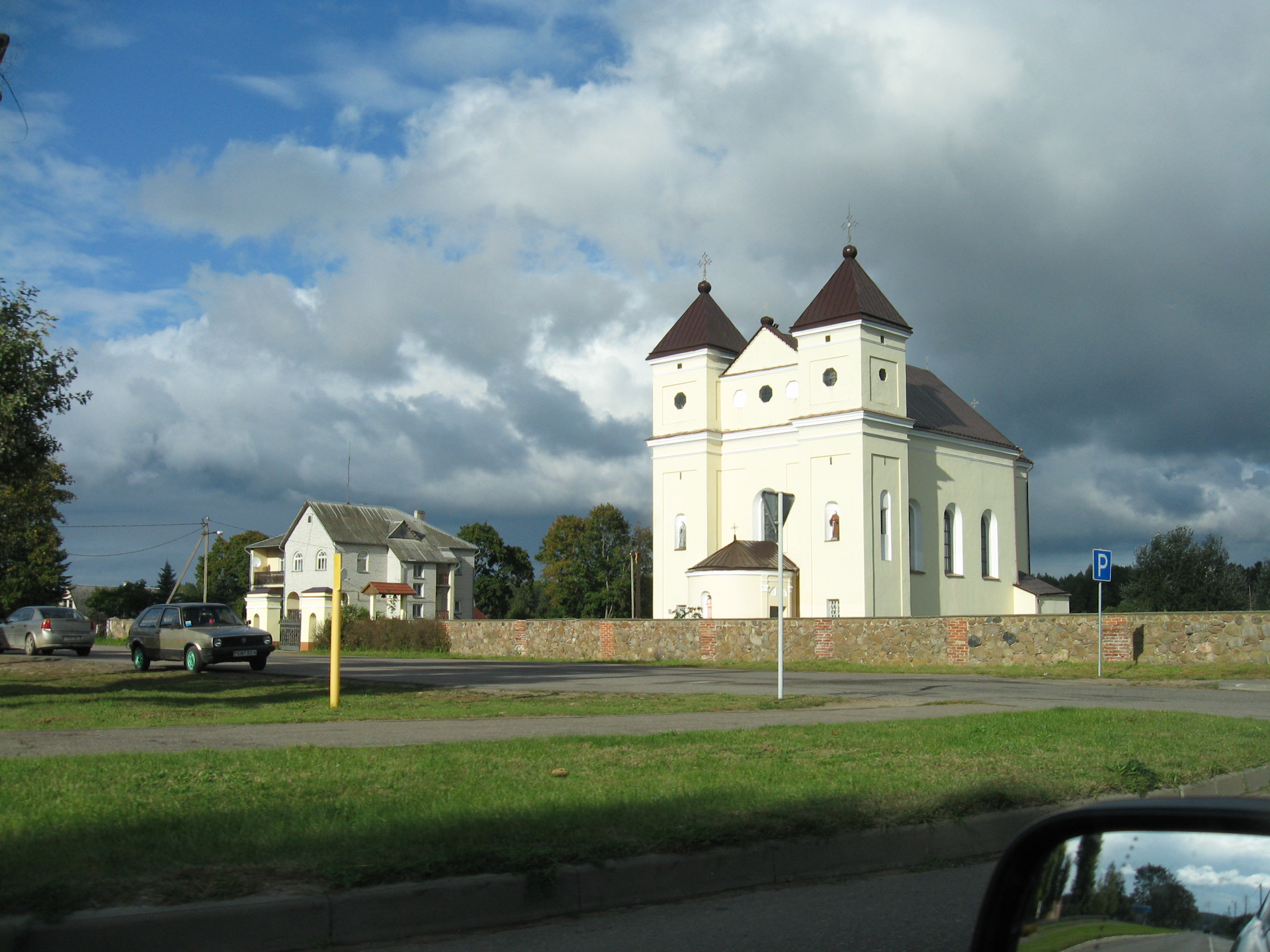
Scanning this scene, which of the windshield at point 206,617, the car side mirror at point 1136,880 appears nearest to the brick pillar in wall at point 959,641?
the windshield at point 206,617

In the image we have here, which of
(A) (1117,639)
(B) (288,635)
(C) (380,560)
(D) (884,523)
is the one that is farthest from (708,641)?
(C) (380,560)

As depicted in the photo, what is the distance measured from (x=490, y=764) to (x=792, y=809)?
9.32 feet

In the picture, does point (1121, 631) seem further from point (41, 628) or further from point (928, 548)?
point (41, 628)

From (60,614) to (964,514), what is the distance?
4215 cm

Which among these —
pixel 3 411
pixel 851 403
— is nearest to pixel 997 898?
pixel 3 411

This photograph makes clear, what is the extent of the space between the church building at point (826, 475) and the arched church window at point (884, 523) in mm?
74

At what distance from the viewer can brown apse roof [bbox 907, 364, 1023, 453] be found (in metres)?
57.9

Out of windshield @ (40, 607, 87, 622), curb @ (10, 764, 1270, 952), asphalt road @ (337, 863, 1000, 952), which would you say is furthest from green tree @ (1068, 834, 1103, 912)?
windshield @ (40, 607, 87, 622)

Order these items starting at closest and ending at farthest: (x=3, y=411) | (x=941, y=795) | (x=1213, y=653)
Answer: (x=941, y=795)
(x=3, y=411)
(x=1213, y=653)

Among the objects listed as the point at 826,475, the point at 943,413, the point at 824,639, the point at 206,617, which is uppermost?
the point at 943,413

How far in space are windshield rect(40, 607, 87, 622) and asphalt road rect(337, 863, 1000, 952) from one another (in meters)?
38.2

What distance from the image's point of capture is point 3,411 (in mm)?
17078

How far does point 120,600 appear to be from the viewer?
293ft

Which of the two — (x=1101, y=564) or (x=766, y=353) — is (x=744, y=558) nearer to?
(x=766, y=353)
